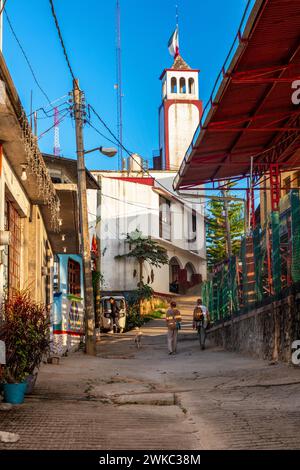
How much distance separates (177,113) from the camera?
63.8 meters

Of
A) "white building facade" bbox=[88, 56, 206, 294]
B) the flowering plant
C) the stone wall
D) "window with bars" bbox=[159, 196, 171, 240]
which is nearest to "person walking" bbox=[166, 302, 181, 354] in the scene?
the stone wall

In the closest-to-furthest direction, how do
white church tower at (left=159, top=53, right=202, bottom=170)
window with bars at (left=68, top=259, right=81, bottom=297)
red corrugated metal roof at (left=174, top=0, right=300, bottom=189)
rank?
1. red corrugated metal roof at (left=174, top=0, right=300, bottom=189)
2. window with bars at (left=68, top=259, right=81, bottom=297)
3. white church tower at (left=159, top=53, right=202, bottom=170)

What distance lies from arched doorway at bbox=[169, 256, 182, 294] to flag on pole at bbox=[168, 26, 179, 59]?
26.8 metres

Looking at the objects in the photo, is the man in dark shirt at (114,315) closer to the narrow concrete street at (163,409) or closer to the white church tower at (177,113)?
the narrow concrete street at (163,409)

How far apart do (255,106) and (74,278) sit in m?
11.4

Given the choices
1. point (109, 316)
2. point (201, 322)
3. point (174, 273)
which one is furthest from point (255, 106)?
point (174, 273)

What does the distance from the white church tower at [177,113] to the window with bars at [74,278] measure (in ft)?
118

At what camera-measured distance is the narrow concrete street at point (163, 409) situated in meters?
6.23

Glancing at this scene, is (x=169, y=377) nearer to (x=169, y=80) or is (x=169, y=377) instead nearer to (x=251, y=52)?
(x=251, y=52)

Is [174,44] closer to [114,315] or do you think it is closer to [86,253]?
[114,315]

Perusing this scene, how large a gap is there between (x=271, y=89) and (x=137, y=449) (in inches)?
447

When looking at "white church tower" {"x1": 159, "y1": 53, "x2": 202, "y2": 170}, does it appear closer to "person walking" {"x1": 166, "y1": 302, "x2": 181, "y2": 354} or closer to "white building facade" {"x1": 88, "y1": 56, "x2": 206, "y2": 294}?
"white building facade" {"x1": 88, "y1": 56, "x2": 206, "y2": 294}

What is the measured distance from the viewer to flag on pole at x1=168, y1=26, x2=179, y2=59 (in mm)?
71875
